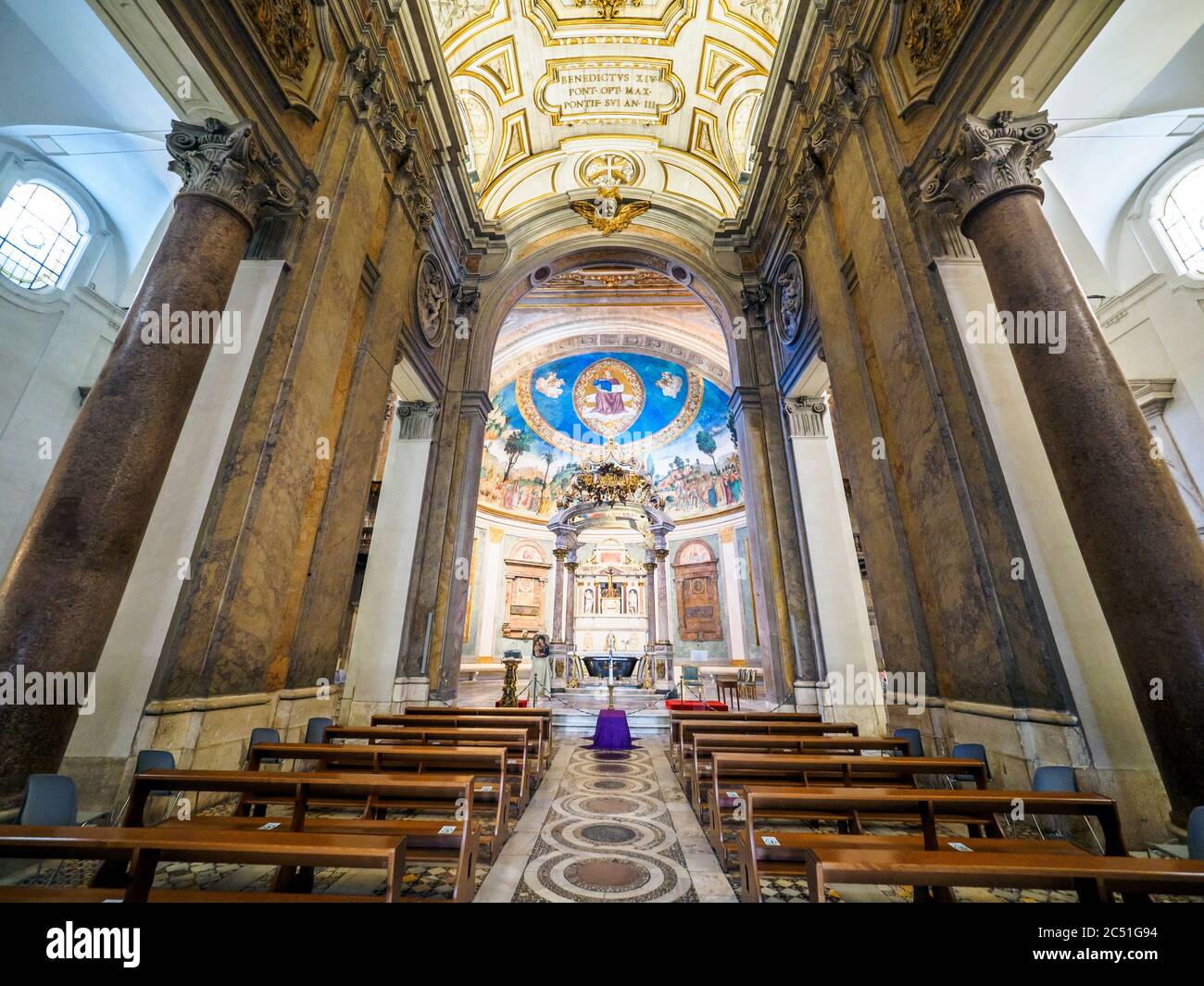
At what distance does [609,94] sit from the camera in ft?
34.9

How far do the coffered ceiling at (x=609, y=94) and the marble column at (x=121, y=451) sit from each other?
7.45 metres

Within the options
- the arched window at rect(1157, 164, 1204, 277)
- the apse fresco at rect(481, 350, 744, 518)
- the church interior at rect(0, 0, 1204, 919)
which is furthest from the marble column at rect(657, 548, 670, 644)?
the arched window at rect(1157, 164, 1204, 277)

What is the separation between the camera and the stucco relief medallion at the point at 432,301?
8.00 meters

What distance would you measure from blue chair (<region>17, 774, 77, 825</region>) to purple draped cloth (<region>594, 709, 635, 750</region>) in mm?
5316

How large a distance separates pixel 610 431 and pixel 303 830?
19215 mm

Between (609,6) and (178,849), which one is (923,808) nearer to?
(178,849)

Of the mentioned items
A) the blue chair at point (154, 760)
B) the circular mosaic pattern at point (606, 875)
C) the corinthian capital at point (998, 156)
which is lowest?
the circular mosaic pattern at point (606, 875)

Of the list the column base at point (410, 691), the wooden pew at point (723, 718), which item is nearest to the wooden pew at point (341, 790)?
the wooden pew at point (723, 718)

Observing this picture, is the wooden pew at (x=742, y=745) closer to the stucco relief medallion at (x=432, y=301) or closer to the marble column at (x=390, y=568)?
the marble column at (x=390, y=568)

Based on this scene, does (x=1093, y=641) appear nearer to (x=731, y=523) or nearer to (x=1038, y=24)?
(x=1038, y=24)

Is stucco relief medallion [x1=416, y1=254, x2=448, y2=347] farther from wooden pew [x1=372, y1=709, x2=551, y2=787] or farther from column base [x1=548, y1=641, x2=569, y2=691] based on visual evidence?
column base [x1=548, y1=641, x2=569, y2=691]

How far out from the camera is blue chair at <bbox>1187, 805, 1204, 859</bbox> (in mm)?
Answer: 1828

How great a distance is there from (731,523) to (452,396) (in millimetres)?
13762
